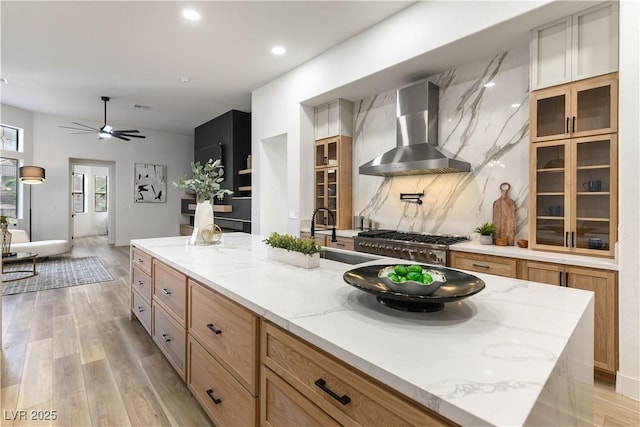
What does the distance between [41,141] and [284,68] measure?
6182mm

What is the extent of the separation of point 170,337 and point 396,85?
352cm

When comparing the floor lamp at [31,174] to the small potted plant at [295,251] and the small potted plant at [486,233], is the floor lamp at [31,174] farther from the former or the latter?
the small potted plant at [486,233]

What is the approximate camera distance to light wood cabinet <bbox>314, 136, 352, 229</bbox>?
14.6ft

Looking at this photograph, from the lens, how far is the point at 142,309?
2.82m

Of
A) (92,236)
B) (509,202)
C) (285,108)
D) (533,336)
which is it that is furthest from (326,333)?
(92,236)

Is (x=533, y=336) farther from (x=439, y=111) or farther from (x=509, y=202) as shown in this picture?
(x=439, y=111)

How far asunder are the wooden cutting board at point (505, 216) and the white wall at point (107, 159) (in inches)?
321

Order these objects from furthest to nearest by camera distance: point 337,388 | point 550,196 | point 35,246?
1. point 35,246
2. point 550,196
3. point 337,388

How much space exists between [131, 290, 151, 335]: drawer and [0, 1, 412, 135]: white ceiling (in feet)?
9.06

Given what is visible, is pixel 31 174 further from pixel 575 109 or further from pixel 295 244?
pixel 575 109

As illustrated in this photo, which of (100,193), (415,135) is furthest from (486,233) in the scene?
(100,193)

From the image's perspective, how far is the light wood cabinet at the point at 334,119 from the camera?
4410mm

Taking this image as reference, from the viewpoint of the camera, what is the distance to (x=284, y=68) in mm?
4453

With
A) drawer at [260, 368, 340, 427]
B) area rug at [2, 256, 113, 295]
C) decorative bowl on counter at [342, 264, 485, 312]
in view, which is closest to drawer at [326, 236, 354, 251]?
decorative bowl on counter at [342, 264, 485, 312]
